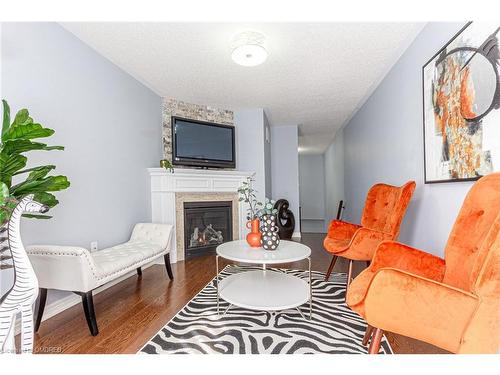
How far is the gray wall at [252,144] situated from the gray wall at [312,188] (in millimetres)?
5200

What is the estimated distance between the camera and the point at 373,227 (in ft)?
7.53

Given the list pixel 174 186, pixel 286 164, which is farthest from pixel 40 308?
pixel 286 164

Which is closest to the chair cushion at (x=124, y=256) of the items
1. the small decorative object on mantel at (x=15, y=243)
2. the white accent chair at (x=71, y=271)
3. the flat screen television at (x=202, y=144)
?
the white accent chair at (x=71, y=271)

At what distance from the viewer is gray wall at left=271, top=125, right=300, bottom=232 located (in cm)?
492

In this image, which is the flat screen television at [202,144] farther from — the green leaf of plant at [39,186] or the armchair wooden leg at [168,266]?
the green leaf of plant at [39,186]

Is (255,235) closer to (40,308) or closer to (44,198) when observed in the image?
(44,198)

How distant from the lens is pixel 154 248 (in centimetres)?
234

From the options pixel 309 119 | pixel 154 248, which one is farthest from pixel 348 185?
pixel 154 248

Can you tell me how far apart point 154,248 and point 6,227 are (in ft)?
4.21

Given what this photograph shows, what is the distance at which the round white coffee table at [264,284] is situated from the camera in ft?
5.39

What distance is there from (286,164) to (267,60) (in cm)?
273

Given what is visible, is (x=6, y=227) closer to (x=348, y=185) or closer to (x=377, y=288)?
(x=377, y=288)

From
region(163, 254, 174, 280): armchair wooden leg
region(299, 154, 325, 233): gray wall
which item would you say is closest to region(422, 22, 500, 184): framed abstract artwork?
region(163, 254, 174, 280): armchair wooden leg

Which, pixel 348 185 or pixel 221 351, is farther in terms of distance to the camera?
pixel 348 185
